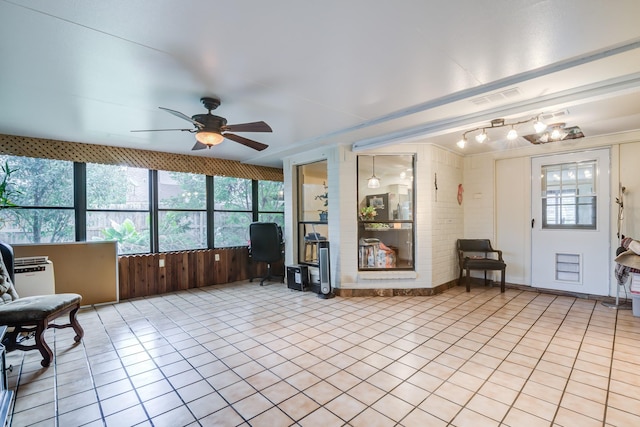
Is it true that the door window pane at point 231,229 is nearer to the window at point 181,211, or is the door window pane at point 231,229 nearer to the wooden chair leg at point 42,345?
the window at point 181,211

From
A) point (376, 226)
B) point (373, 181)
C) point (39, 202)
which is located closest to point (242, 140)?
point (373, 181)

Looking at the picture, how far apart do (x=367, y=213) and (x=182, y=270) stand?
11.4 ft

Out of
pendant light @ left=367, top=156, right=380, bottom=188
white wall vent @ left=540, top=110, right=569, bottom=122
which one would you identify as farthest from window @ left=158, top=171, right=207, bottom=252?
white wall vent @ left=540, top=110, right=569, bottom=122

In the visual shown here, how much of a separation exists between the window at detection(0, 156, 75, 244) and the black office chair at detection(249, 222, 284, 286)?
110 inches

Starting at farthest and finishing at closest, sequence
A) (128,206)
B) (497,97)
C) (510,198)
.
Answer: (510,198) → (128,206) → (497,97)

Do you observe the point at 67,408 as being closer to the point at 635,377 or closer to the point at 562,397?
the point at 562,397

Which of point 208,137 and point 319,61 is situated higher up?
point 319,61

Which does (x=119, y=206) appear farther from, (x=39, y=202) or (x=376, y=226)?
(x=376, y=226)

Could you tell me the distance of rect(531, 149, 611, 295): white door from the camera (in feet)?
14.3

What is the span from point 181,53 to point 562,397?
12.0ft

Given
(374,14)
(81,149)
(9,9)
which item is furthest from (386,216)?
(81,149)

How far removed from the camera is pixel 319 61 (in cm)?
226

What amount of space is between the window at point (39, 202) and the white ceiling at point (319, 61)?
737 mm

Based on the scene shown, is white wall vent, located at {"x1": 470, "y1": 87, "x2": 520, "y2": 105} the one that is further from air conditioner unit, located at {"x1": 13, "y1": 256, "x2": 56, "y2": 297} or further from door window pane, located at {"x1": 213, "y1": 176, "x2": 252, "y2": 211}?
air conditioner unit, located at {"x1": 13, "y1": 256, "x2": 56, "y2": 297}
